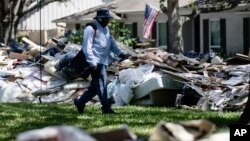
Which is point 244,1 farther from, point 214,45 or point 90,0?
point 90,0

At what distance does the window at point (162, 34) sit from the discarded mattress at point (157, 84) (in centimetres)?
1923

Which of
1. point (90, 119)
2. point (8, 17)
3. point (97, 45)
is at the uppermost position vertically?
point (8, 17)

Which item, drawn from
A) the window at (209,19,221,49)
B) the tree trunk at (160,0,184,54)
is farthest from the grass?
the window at (209,19,221,49)

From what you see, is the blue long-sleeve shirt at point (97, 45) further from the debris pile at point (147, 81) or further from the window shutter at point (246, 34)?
the window shutter at point (246, 34)

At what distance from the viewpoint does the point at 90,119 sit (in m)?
11.0

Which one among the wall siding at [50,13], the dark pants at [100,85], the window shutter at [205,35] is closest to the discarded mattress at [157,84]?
the dark pants at [100,85]

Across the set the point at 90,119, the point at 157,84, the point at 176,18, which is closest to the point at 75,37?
the point at 176,18

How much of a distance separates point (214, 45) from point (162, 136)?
1055 inches

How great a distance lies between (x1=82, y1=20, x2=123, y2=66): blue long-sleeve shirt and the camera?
11.5 meters

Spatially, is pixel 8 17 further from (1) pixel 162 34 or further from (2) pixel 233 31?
(2) pixel 233 31

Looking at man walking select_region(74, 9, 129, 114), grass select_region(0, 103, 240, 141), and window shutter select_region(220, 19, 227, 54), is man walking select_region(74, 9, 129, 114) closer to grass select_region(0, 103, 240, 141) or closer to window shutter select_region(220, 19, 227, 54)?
grass select_region(0, 103, 240, 141)

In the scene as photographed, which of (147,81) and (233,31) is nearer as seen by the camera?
(147,81)

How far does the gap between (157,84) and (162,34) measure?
1989 centimetres

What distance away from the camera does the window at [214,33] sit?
31728 mm
